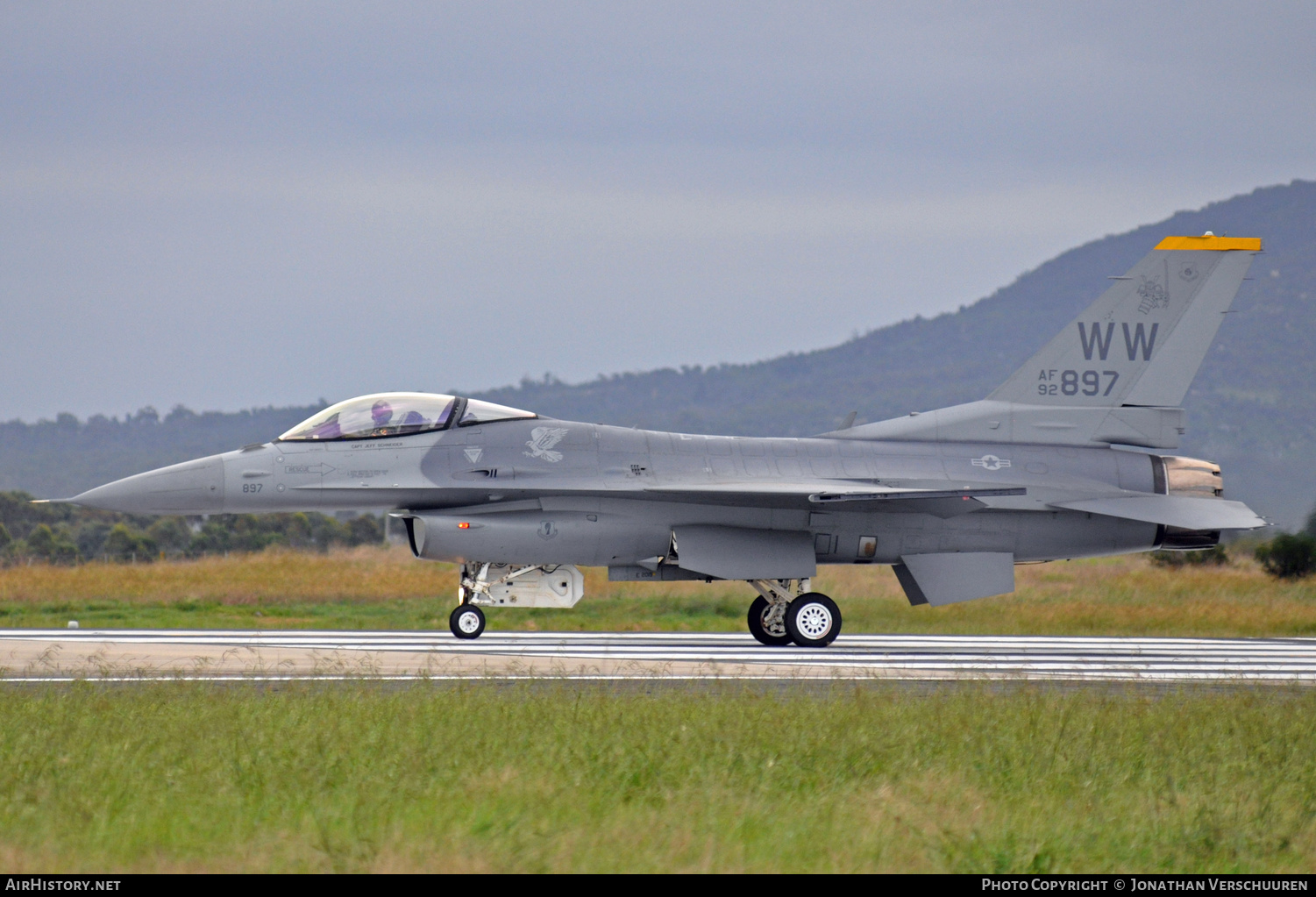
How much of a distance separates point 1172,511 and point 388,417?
9.50m

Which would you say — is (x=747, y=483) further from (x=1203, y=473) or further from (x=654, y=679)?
(x=1203, y=473)

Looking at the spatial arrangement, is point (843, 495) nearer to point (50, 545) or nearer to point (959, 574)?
point (959, 574)

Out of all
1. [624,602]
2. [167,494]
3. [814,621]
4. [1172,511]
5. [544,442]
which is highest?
[544,442]

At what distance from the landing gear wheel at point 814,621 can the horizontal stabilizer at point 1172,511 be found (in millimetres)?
3069

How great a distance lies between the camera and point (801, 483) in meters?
16.4

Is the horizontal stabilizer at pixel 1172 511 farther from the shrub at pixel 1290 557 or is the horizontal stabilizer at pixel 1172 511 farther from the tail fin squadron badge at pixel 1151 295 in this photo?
the shrub at pixel 1290 557

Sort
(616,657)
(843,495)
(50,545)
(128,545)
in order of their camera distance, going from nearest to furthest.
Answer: (616,657) < (843,495) < (128,545) < (50,545)

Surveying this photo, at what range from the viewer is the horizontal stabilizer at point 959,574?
55.1ft

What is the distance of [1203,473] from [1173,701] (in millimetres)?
7848

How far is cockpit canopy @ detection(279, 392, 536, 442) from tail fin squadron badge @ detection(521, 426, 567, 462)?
32 cm

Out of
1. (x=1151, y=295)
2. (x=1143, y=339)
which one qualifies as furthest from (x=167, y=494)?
(x=1151, y=295)

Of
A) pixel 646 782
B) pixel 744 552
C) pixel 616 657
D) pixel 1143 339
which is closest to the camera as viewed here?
pixel 646 782

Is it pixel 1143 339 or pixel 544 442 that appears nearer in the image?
pixel 544 442
